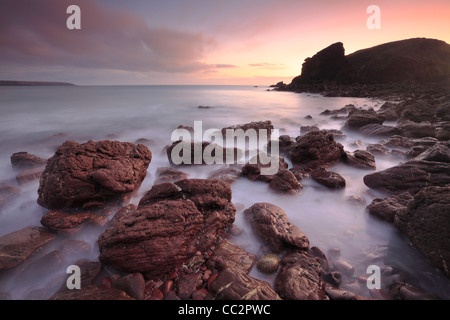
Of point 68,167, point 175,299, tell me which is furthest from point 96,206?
point 175,299

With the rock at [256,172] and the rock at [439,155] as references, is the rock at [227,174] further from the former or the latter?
the rock at [439,155]

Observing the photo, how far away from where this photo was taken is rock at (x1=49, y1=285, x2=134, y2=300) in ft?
6.54

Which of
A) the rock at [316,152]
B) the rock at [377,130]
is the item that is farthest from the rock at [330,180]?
the rock at [377,130]

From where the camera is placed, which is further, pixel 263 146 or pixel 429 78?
pixel 429 78

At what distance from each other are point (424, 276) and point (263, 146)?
5.79 metres

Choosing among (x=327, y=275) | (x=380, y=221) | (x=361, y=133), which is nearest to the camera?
(x=327, y=275)

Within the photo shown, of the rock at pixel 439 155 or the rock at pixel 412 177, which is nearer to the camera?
the rock at pixel 412 177

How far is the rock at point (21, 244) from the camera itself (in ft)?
8.02

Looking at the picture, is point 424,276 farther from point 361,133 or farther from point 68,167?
point 361,133

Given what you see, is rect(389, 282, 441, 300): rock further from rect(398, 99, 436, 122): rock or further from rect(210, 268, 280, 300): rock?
rect(398, 99, 436, 122): rock

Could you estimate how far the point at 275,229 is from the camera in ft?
9.41

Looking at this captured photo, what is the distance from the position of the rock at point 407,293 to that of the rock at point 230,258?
158 centimetres
